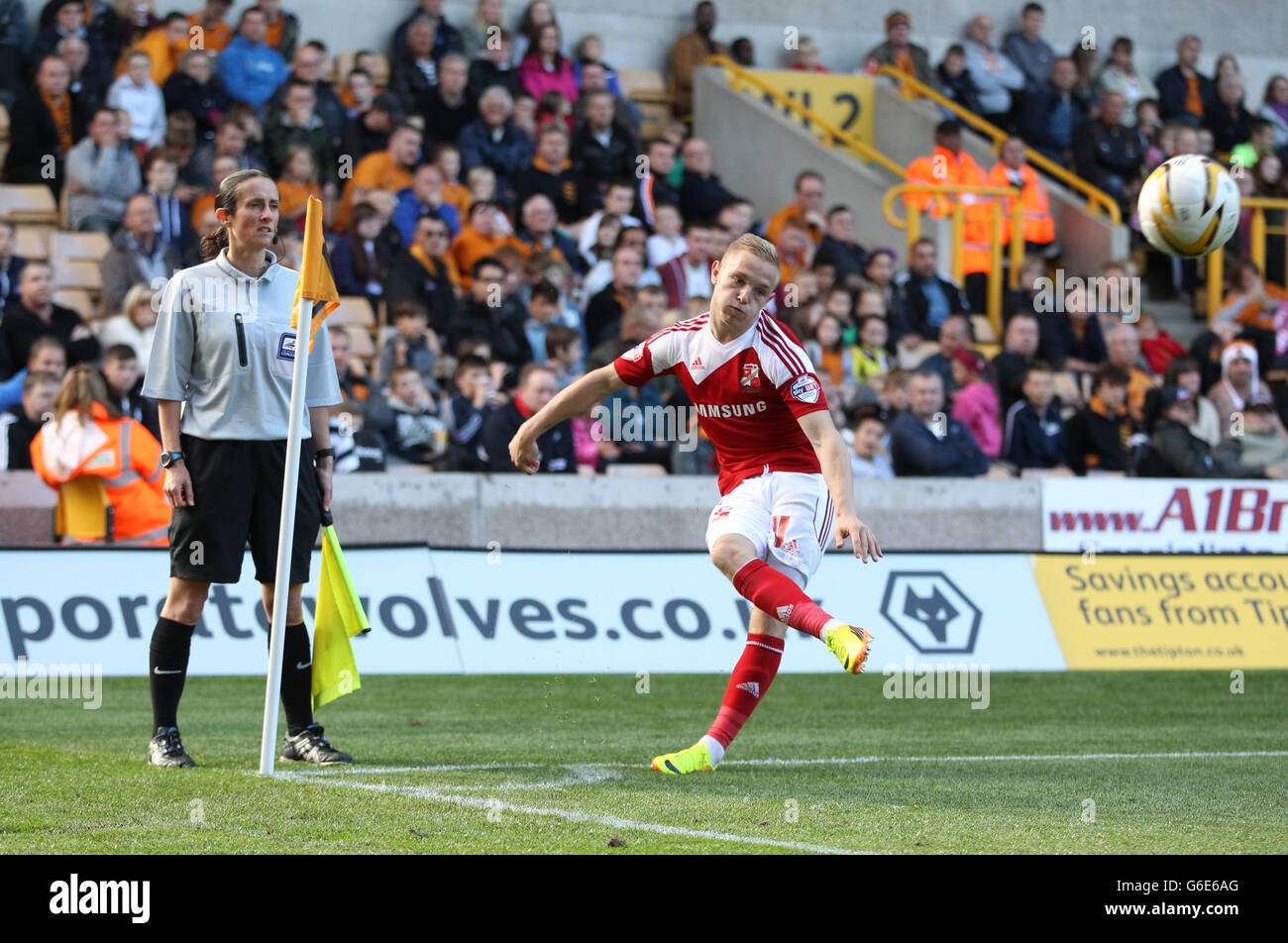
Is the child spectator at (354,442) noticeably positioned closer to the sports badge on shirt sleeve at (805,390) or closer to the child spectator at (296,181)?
the child spectator at (296,181)

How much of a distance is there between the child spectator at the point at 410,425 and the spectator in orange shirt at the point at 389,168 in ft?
9.93

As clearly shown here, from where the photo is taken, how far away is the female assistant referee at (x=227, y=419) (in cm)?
723

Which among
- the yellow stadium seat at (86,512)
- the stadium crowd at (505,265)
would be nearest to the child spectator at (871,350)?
the stadium crowd at (505,265)

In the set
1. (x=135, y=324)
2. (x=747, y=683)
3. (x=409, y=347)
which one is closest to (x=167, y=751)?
(x=747, y=683)

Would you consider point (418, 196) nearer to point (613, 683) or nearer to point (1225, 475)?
point (613, 683)

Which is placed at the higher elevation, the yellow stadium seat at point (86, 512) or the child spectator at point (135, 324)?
the child spectator at point (135, 324)

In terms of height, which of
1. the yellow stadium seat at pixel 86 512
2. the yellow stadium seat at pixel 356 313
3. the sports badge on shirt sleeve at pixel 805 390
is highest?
the yellow stadium seat at pixel 356 313

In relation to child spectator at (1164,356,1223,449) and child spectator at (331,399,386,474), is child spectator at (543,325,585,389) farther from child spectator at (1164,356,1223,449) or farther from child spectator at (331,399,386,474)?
child spectator at (1164,356,1223,449)

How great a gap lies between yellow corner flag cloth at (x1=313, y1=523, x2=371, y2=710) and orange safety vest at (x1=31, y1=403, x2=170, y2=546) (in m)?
4.95

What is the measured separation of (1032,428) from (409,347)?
18.8 ft

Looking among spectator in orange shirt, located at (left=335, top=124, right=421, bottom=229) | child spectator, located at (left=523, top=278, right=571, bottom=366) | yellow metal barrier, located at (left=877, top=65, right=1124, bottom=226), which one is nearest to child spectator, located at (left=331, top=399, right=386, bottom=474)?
child spectator, located at (left=523, top=278, right=571, bottom=366)

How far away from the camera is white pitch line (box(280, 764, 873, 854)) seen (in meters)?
5.58

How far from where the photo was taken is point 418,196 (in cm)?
1644

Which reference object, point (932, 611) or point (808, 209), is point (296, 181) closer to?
point (808, 209)
